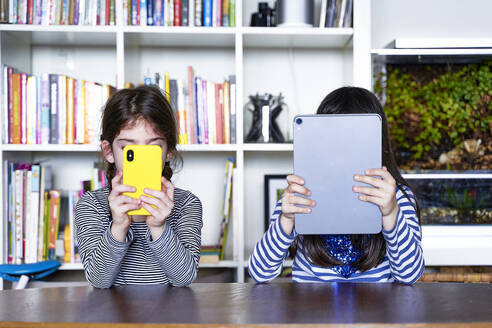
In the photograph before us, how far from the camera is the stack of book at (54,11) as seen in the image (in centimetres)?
211

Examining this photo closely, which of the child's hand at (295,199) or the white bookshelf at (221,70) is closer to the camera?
the child's hand at (295,199)

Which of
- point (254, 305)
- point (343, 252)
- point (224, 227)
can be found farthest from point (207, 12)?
point (254, 305)

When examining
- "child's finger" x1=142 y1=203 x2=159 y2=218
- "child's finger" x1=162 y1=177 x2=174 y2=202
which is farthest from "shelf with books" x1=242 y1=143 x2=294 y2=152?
"child's finger" x1=142 y1=203 x2=159 y2=218

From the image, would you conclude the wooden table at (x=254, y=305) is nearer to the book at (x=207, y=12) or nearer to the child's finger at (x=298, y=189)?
the child's finger at (x=298, y=189)

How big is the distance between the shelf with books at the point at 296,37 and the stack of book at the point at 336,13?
42 millimetres

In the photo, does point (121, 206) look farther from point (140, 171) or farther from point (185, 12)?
point (185, 12)

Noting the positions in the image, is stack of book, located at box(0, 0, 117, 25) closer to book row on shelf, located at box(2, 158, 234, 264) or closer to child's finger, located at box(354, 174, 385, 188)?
book row on shelf, located at box(2, 158, 234, 264)

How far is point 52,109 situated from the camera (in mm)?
2156

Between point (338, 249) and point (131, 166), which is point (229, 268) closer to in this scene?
point (338, 249)

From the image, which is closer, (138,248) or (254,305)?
(254,305)

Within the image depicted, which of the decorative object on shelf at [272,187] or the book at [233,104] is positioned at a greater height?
the book at [233,104]

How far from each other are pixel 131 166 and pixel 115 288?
0.22 meters

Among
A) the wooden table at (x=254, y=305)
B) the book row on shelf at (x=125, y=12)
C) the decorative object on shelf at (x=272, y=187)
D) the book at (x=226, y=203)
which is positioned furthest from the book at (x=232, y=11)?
the wooden table at (x=254, y=305)

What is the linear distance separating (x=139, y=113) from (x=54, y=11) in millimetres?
1099
